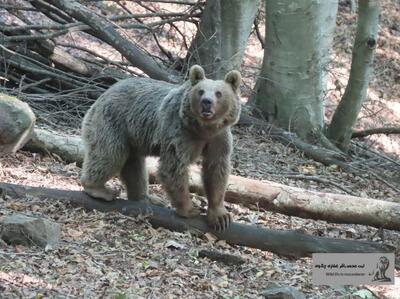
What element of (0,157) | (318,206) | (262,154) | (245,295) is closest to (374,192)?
(262,154)

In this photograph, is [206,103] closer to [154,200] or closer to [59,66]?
[154,200]

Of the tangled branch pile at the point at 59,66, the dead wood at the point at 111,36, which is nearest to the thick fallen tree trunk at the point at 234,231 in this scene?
the tangled branch pile at the point at 59,66

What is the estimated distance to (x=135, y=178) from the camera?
8.21 metres

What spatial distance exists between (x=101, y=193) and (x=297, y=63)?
604cm

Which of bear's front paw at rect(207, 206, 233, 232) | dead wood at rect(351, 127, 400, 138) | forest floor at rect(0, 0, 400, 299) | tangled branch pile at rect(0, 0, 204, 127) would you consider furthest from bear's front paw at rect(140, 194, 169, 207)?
dead wood at rect(351, 127, 400, 138)

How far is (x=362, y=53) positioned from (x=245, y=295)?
680 cm

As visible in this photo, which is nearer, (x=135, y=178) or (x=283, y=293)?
Answer: (x=283, y=293)

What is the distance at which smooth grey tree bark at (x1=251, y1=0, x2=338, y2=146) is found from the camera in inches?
492

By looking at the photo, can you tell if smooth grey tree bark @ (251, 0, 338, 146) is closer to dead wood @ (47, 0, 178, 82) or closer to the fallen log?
dead wood @ (47, 0, 178, 82)

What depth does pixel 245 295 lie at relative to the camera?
21.1 feet

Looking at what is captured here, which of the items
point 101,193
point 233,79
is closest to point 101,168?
point 101,193

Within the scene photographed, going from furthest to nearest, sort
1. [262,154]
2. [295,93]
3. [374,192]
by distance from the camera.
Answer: [295,93] → [262,154] → [374,192]

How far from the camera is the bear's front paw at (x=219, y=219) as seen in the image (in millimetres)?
7453

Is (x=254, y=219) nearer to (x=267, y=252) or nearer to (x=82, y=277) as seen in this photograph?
(x=267, y=252)
